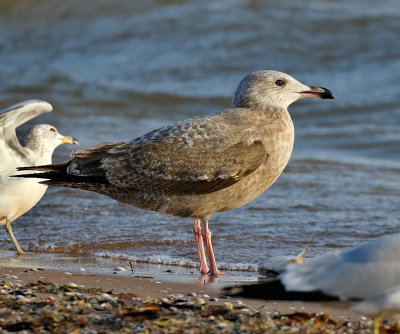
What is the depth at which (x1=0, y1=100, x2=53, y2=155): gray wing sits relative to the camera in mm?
5828

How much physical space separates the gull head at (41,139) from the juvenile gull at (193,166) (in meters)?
1.32

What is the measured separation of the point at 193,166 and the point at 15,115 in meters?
1.58

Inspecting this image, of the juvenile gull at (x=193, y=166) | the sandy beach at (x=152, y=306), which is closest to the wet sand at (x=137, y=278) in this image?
the sandy beach at (x=152, y=306)

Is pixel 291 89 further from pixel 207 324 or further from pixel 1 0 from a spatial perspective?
pixel 1 0

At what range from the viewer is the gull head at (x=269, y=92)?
19.9 ft

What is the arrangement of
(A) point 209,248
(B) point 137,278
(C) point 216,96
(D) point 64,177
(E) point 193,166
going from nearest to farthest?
1. (B) point 137,278
2. (E) point 193,166
3. (D) point 64,177
4. (A) point 209,248
5. (C) point 216,96

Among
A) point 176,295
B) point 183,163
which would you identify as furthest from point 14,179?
point 176,295

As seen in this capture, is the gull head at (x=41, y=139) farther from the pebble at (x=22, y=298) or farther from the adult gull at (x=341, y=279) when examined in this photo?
the adult gull at (x=341, y=279)

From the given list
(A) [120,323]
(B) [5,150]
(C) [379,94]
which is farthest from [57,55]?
(A) [120,323]

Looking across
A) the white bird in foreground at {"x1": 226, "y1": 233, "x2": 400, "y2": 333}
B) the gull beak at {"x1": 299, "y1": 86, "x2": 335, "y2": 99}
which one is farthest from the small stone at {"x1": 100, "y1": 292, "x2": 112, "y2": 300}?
the gull beak at {"x1": 299, "y1": 86, "x2": 335, "y2": 99}

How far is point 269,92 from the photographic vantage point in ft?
20.0

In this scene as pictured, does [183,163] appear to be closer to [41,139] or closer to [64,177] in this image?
[64,177]

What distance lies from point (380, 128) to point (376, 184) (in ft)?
13.5

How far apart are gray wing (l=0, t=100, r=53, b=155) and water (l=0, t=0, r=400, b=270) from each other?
1.00m
